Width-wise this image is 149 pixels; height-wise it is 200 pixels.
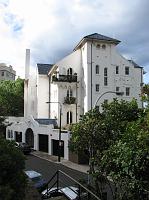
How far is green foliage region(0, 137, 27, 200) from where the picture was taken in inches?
334

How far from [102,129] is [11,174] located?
320 inches

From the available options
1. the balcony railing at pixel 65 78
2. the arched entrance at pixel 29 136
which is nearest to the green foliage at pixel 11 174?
the balcony railing at pixel 65 78

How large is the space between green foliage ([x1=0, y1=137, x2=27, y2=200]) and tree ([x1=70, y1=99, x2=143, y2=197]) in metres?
6.30

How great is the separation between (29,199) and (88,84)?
42238 millimetres

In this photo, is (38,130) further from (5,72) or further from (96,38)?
(5,72)

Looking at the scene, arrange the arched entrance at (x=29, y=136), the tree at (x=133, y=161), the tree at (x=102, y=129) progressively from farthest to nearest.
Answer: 1. the arched entrance at (x=29, y=136)
2. the tree at (x=102, y=129)
3. the tree at (x=133, y=161)

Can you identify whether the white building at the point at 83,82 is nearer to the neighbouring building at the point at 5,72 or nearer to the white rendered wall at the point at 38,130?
the white rendered wall at the point at 38,130

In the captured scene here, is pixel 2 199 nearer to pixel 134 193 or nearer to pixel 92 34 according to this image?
pixel 134 193

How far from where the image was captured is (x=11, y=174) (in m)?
9.15

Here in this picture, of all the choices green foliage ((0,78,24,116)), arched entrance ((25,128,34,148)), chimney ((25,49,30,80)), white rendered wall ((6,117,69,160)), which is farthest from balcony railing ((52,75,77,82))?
green foliage ((0,78,24,116))

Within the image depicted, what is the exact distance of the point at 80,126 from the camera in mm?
18297

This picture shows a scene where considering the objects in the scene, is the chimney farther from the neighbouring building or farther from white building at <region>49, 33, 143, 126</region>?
the neighbouring building

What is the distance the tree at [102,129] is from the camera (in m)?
16.1

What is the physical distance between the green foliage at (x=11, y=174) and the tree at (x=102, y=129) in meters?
6.30
